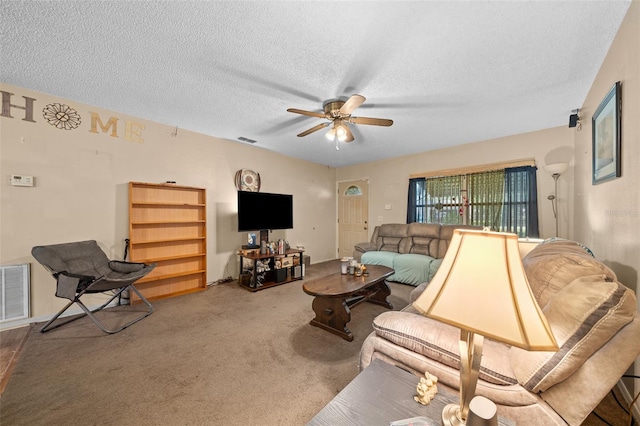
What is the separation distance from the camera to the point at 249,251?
4.02 metres

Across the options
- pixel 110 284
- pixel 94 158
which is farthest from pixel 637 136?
pixel 94 158

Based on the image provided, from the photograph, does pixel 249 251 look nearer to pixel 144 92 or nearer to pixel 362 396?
pixel 144 92

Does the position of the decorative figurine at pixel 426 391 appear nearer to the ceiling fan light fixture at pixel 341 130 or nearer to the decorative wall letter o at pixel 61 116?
the ceiling fan light fixture at pixel 341 130

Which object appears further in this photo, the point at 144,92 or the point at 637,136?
the point at 144,92

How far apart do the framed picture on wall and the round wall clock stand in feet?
14.5

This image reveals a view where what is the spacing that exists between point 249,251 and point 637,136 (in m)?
4.19

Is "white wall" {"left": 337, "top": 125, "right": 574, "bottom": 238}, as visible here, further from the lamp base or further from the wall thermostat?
the wall thermostat

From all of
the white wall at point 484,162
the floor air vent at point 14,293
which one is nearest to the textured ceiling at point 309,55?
the white wall at point 484,162

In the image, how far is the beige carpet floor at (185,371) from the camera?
1.44 metres

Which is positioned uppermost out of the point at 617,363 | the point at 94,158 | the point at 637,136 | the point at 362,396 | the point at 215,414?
the point at 94,158

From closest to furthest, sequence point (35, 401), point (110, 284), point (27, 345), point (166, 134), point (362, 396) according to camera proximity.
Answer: point (362, 396) → point (35, 401) → point (27, 345) → point (110, 284) → point (166, 134)

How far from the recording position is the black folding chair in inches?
89.0

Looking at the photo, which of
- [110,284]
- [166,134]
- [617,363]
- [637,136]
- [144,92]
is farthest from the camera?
[166,134]

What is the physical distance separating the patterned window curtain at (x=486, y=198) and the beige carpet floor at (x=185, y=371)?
113 inches
